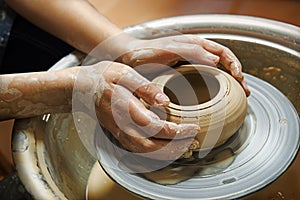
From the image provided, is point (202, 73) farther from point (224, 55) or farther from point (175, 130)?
point (175, 130)

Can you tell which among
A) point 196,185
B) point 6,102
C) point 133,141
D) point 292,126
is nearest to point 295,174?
point 292,126

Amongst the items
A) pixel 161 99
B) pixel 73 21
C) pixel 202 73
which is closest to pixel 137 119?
pixel 161 99

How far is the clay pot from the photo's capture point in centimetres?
105

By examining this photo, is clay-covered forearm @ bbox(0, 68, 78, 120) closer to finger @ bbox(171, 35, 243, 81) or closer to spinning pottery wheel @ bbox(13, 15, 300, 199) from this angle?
spinning pottery wheel @ bbox(13, 15, 300, 199)

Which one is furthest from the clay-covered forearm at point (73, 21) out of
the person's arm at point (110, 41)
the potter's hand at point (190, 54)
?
the potter's hand at point (190, 54)

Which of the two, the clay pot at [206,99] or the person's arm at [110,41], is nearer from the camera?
the clay pot at [206,99]

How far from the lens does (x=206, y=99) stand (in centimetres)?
119

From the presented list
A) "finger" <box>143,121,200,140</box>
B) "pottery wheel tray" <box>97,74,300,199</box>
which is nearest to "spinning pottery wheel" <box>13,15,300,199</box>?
"pottery wheel tray" <box>97,74,300,199</box>

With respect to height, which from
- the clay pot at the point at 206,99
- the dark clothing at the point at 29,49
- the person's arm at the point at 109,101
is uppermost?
the clay pot at the point at 206,99

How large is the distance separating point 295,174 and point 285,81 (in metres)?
0.34

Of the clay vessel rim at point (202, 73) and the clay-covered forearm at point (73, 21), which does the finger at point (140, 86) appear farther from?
the clay-covered forearm at point (73, 21)

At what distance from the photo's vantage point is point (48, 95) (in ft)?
3.84

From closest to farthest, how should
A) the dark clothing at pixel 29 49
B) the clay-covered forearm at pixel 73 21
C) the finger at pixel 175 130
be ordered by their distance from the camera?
the finger at pixel 175 130, the clay-covered forearm at pixel 73 21, the dark clothing at pixel 29 49

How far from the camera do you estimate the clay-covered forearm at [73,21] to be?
4.46 feet
